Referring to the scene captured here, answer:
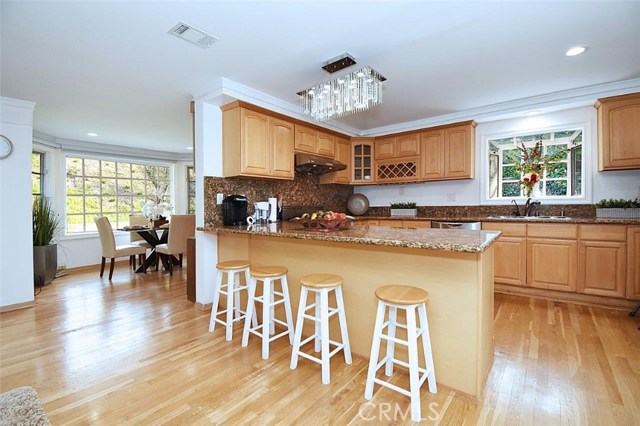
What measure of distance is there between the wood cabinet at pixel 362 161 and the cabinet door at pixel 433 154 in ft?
2.70

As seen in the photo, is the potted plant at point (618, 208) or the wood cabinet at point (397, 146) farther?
the wood cabinet at point (397, 146)

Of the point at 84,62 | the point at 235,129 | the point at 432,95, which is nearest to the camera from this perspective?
the point at 84,62

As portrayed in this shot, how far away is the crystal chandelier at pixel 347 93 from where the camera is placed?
2.50 m

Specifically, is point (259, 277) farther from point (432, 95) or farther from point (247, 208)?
point (432, 95)

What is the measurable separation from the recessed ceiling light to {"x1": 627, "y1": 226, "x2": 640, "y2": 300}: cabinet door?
5.90 ft

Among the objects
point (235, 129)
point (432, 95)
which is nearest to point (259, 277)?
point (235, 129)

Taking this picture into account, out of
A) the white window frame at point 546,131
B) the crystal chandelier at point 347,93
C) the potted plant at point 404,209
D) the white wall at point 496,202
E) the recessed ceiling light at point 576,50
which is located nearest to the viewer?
the recessed ceiling light at point 576,50

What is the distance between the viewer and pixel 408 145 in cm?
450

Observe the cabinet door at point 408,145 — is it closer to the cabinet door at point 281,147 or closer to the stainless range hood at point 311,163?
the stainless range hood at point 311,163

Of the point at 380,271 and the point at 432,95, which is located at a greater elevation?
the point at 432,95

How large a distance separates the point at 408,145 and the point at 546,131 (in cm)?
170

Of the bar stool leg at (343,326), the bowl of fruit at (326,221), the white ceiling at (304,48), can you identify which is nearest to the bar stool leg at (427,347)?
the bar stool leg at (343,326)

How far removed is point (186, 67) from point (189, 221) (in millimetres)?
2658

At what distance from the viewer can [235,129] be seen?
313 cm
